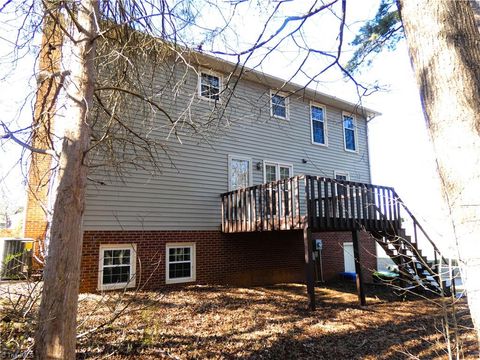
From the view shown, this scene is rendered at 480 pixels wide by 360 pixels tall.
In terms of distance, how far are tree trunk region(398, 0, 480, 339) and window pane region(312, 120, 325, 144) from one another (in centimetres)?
1168

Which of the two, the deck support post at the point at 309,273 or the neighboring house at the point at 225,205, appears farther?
the neighboring house at the point at 225,205

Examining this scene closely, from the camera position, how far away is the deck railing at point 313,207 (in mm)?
8633

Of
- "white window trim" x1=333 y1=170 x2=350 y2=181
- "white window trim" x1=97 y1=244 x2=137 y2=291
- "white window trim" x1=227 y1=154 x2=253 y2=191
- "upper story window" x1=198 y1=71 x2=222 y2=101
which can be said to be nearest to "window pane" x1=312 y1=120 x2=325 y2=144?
"white window trim" x1=333 y1=170 x2=350 y2=181

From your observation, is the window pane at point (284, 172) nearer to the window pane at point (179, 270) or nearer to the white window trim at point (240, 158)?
the white window trim at point (240, 158)

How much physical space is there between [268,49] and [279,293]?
23.6ft

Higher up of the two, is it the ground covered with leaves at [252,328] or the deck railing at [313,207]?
the deck railing at [313,207]

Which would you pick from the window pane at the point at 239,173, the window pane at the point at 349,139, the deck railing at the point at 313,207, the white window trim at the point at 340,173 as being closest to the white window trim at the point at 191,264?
the deck railing at the point at 313,207

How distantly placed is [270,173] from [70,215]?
9044 mm

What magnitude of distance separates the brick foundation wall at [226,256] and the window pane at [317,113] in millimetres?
4620

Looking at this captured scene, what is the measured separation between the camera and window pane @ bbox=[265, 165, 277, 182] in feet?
41.6

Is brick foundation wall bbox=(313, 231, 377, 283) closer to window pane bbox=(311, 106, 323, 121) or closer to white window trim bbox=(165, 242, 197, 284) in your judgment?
window pane bbox=(311, 106, 323, 121)

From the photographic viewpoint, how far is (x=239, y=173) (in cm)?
1195

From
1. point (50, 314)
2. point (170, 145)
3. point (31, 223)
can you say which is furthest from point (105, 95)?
point (31, 223)

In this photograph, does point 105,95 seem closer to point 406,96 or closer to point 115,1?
point 115,1
